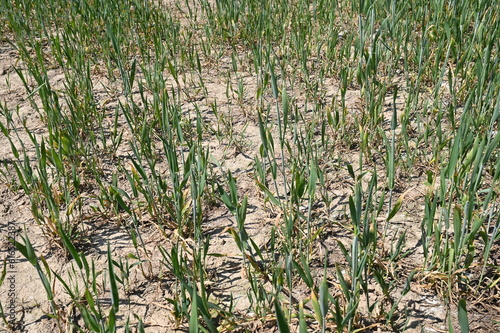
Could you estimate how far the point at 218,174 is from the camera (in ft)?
8.61

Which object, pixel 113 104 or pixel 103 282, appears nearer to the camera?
pixel 103 282

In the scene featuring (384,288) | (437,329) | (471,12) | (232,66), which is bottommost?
(437,329)

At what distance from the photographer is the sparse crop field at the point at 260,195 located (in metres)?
1.77

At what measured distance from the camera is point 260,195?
7.93 ft

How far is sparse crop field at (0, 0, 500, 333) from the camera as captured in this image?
5.82ft

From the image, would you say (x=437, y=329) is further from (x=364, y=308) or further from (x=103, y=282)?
(x=103, y=282)

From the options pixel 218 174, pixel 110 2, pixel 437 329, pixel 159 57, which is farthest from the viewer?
pixel 110 2

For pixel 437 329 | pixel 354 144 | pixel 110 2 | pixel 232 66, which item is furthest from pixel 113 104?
pixel 437 329

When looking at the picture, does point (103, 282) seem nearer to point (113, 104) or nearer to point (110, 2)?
point (113, 104)

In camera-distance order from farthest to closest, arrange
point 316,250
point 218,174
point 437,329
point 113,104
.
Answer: point 113,104 < point 218,174 < point 316,250 < point 437,329

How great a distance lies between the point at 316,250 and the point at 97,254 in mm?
875

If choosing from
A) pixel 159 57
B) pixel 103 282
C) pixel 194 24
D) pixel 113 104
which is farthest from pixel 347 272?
pixel 194 24

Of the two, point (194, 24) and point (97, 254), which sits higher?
point (194, 24)

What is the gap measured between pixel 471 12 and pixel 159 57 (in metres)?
2.03
